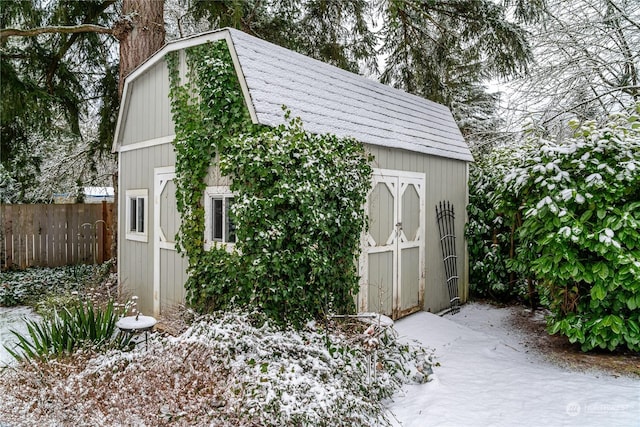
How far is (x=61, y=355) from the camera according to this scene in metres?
3.91

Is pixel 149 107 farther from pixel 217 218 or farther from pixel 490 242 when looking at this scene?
pixel 490 242

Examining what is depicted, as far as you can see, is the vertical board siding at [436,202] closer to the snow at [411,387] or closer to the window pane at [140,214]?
the snow at [411,387]

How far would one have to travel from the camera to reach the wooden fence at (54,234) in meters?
8.98

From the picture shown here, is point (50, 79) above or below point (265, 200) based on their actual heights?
above

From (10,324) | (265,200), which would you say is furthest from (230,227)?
(10,324)

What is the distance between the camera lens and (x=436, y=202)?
6.70 metres

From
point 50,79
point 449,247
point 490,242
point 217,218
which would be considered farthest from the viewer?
point 50,79

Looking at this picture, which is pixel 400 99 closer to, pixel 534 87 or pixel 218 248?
pixel 534 87

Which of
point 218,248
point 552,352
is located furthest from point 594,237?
point 218,248

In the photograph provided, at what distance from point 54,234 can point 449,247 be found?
8.05 metres

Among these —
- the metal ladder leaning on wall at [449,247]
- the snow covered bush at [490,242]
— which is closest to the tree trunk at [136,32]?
the metal ladder leaning on wall at [449,247]

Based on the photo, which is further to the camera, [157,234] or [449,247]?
[449,247]

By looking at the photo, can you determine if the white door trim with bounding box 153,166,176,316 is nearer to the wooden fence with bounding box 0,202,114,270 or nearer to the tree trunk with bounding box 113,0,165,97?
the tree trunk with bounding box 113,0,165,97

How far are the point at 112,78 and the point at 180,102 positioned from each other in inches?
187
